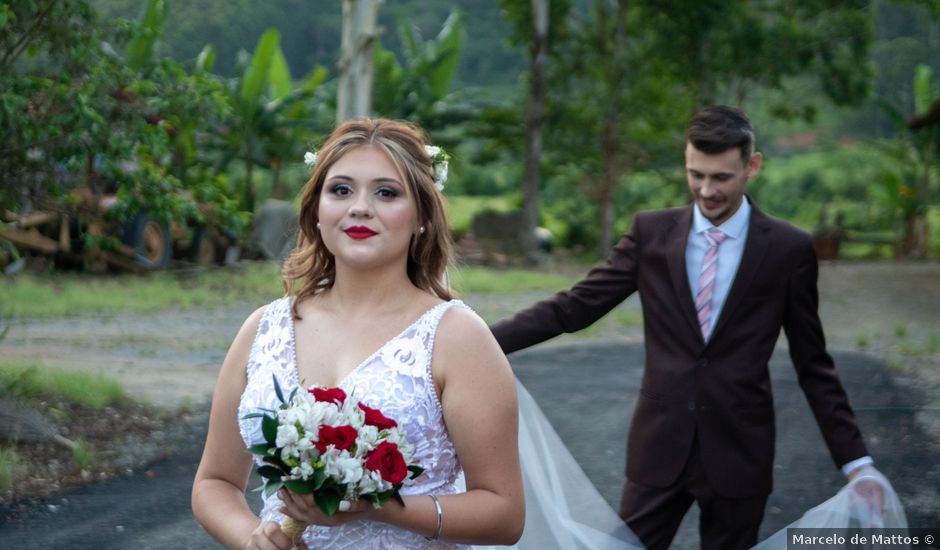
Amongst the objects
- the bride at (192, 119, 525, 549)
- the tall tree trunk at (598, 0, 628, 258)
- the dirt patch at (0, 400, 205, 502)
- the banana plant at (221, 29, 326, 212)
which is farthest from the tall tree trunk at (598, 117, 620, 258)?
the bride at (192, 119, 525, 549)

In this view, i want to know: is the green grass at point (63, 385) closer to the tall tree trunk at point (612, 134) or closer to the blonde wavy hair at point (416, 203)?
the blonde wavy hair at point (416, 203)

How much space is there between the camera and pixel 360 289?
9.37 feet

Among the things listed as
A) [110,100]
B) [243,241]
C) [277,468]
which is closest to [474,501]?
[277,468]

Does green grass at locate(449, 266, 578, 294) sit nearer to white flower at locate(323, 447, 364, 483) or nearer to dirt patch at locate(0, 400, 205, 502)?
dirt patch at locate(0, 400, 205, 502)

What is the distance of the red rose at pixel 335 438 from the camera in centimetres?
236

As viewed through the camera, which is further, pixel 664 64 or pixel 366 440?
pixel 664 64

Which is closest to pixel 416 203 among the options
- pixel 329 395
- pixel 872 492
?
pixel 329 395

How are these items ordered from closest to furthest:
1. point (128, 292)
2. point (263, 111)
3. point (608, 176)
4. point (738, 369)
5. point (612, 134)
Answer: point (738, 369), point (128, 292), point (263, 111), point (612, 134), point (608, 176)

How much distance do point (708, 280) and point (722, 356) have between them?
265 mm

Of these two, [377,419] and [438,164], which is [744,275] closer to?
[438,164]

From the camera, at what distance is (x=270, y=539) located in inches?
100

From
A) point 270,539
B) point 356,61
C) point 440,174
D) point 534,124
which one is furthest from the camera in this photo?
point 534,124

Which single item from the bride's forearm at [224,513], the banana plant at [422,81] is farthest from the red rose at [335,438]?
the banana plant at [422,81]

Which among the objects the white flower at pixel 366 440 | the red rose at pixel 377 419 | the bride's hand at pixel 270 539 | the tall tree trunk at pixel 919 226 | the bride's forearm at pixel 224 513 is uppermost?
the red rose at pixel 377 419
